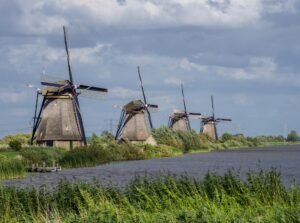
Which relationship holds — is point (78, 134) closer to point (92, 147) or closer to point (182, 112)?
point (92, 147)

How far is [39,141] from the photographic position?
53594mm

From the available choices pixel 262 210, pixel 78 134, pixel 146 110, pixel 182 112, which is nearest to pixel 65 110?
pixel 78 134

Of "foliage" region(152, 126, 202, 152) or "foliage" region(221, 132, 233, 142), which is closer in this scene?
"foliage" region(152, 126, 202, 152)

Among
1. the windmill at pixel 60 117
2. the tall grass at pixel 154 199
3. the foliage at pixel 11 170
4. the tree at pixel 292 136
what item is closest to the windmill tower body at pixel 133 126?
Answer: the windmill at pixel 60 117

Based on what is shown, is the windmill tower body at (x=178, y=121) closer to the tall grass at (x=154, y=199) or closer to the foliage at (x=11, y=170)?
the foliage at (x=11, y=170)

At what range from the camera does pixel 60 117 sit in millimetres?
52750

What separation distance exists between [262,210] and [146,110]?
62.0 metres

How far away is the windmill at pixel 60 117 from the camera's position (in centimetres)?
5275

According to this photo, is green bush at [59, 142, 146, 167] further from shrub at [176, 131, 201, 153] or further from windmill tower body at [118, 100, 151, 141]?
shrub at [176, 131, 201, 153]

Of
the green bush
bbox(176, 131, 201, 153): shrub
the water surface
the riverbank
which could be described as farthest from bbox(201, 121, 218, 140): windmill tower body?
the water surface

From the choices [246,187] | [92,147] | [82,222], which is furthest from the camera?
[92,147]

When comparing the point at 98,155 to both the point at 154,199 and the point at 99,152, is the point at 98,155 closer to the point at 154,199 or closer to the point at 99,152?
the point at 99,152

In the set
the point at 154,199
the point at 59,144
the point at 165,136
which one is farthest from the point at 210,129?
the point at 154,199

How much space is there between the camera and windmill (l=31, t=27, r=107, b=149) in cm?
5275
